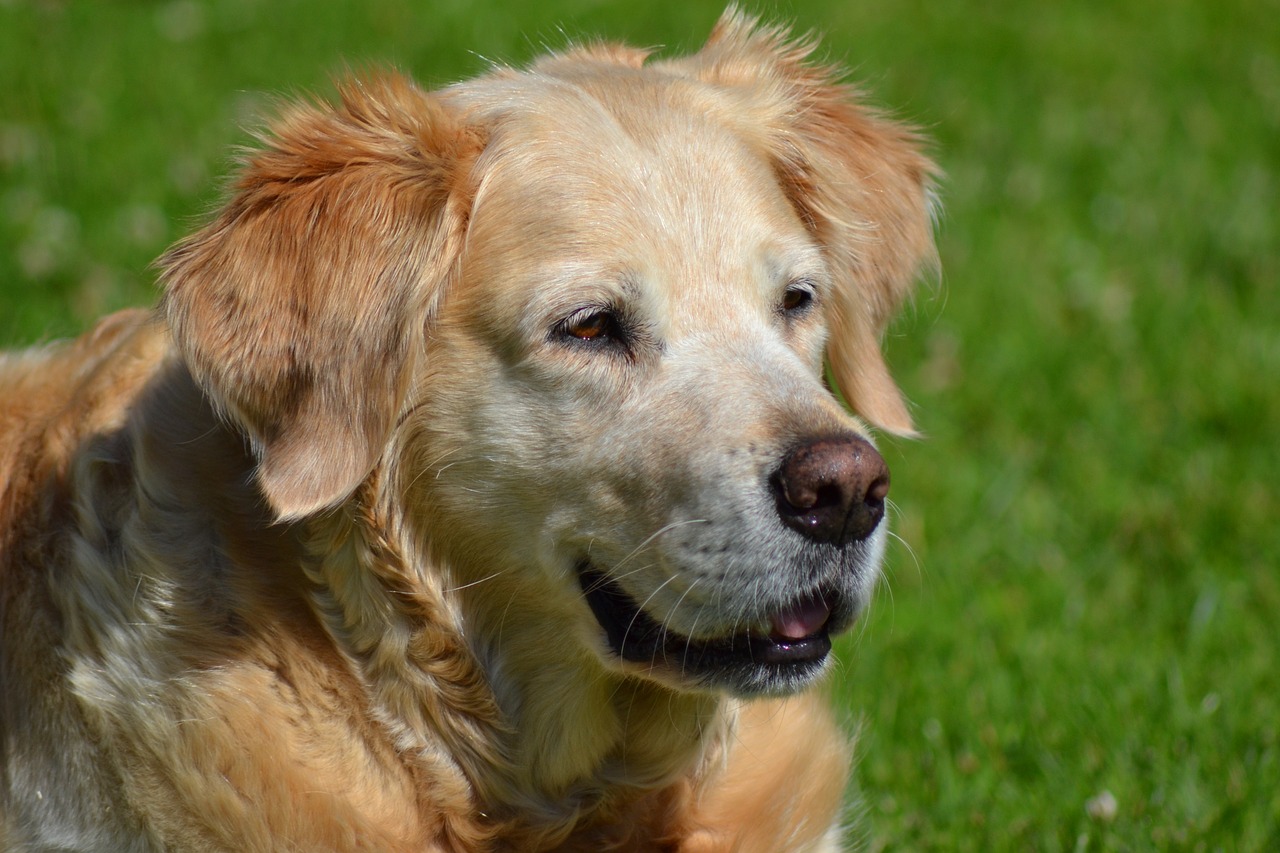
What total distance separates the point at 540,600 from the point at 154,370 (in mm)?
1106

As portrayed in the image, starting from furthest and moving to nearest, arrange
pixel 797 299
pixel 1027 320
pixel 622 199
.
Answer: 1. pixel 1027 320
2. pixel 797 299
3. pixel 622 199

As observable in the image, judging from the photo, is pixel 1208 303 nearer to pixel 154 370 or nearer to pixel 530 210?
pixel 530 210

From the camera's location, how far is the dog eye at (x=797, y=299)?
3342mm

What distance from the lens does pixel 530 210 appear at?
3.11 m

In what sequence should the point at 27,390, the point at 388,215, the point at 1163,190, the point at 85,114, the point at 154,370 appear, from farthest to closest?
1. the point at 1163,190
2. the point at 85,114
3. the point at 27,390
4. the point at 154,370
5. the point at 388,215

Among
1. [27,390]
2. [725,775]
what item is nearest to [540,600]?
[725,775]

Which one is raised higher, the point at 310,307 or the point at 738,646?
the point at 310,307

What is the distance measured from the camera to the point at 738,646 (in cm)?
302

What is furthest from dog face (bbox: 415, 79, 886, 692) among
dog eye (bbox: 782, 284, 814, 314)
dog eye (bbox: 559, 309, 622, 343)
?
dog eye (bbox: 782, 284, 814, 314)

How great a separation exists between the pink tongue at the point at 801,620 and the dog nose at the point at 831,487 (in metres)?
0.17

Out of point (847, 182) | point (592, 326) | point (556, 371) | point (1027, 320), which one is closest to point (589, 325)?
point (592, 326)

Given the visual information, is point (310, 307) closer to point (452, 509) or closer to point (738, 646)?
point (452, 509)

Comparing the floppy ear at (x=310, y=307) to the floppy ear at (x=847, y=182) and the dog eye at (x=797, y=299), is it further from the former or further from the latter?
the floppy ear at (x=847, y=182)

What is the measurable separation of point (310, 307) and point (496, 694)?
3.09 feet
